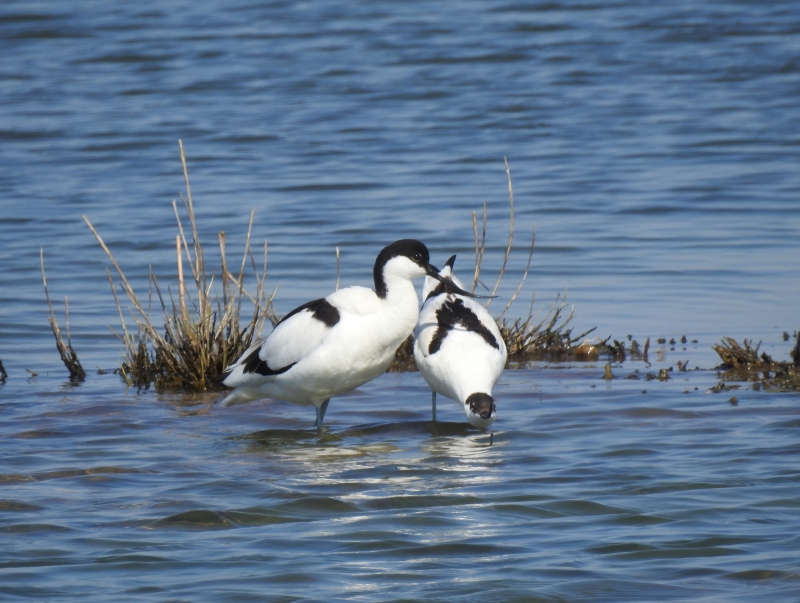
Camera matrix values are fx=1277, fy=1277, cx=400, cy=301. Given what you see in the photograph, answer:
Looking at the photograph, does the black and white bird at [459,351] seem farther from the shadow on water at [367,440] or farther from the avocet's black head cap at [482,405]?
the shadow on water at [367,440]

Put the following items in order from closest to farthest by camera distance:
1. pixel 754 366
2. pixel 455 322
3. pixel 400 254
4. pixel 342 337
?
1. pixel 342 337
2. pixel 400 254
3. pixel 455 322
4. pixel 754 366

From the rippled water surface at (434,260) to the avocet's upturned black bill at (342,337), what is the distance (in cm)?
33

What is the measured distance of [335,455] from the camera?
22.4 ft

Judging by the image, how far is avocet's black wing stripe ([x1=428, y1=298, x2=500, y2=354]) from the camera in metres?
7.52

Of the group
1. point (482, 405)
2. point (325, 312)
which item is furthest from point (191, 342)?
point (482, 405)

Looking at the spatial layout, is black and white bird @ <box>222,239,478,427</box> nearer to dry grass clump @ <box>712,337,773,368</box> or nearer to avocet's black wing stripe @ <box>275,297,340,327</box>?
avocet's black wing stripe @ <box>275,297,340,327</box>

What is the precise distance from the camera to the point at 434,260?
40.9 ft

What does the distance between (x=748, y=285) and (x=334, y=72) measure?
49.5 feet

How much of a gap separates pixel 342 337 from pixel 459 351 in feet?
2.38

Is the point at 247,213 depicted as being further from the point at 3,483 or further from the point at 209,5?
the point at 209,5

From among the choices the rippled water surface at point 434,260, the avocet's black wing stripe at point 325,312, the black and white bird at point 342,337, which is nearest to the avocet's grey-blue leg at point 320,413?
the black and white bird at point 342,337

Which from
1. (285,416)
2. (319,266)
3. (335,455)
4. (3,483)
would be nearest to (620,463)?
(335,455)

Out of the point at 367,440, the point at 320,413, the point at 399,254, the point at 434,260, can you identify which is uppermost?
the point at 434,260

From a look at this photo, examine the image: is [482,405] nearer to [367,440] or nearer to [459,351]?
[459,351]
